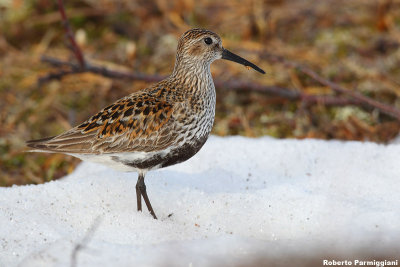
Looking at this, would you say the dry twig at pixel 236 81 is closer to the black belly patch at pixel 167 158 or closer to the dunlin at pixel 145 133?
the dunlin at pixel 145 133

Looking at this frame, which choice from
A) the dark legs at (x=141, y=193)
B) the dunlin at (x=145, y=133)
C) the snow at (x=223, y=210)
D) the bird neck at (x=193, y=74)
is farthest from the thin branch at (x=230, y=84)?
the dark legs at (x=141, y=193)

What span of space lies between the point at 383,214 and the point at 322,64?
3.75 m

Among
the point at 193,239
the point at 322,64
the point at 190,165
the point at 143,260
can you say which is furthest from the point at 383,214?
the point at 322,64

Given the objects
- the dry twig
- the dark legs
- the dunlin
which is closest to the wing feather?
the dunlin

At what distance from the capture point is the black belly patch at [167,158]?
434 centimetres

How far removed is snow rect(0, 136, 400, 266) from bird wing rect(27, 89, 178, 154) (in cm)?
38

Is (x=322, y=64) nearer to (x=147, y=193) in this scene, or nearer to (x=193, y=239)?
(x=147, y=193)

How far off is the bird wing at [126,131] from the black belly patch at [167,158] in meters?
0.07

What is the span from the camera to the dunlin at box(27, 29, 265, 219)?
434 centimetres

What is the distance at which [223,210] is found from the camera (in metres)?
4.31

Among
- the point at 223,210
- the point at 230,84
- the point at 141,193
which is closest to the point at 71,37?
the point at 230,84

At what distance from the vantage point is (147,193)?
4.74 meters

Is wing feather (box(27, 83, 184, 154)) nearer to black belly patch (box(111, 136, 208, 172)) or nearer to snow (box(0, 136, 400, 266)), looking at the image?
black belly patch (box(111, 136, 208, 172))

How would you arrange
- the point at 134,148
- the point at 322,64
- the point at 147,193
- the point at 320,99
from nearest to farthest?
the point at 134,148 < the point at 147,193 < the point at 320,99 < the point at 322,64
